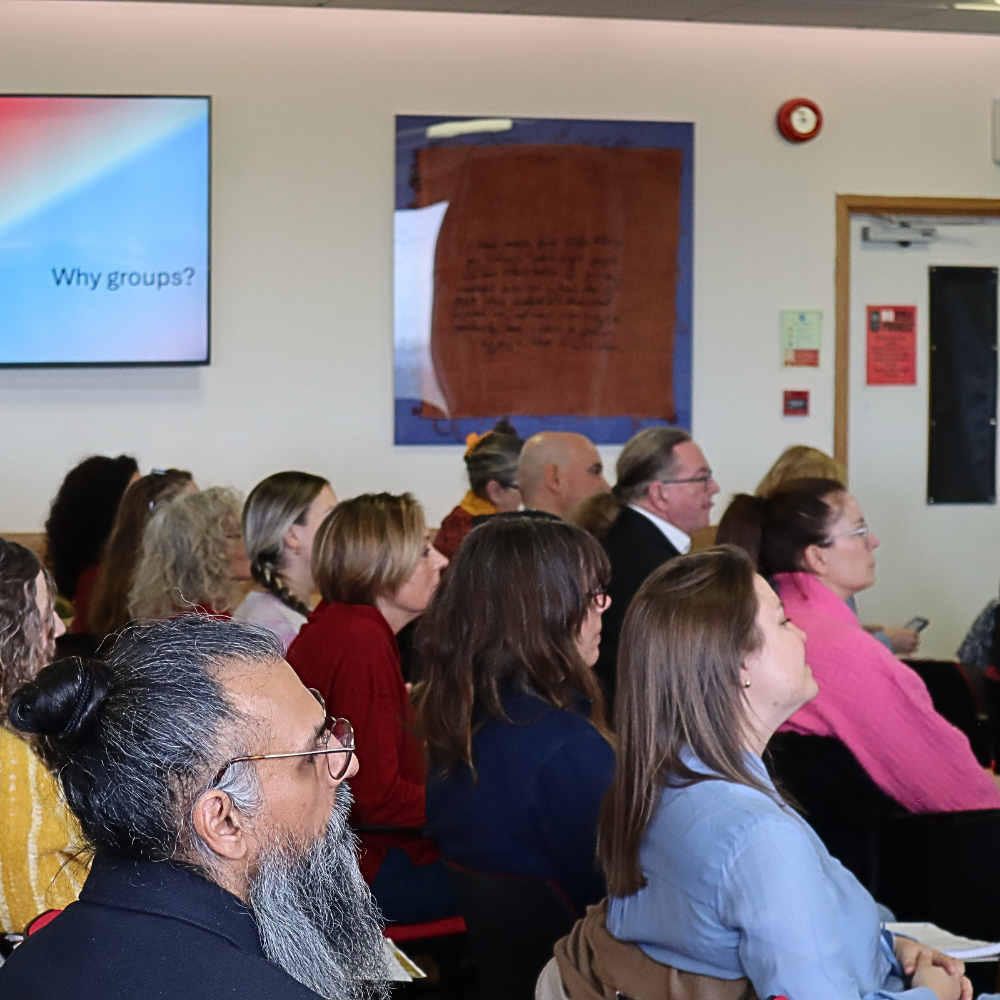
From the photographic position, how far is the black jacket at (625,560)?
141 inches

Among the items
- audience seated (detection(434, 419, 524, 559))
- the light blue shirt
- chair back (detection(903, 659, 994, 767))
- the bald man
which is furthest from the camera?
audience seated (detection(434, 419, 524, 559))

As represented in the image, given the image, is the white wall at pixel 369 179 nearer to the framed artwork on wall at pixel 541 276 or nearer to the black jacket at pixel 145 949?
Answer: the framed artwork on wall at pixel 541 276

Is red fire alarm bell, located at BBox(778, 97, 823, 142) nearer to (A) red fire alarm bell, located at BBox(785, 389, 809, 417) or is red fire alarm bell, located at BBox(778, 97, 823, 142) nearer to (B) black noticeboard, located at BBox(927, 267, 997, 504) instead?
(B) black noticeboard, located at BBox(927, 267, 997, 504)

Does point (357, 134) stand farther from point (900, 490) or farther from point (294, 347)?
point (900, 490)

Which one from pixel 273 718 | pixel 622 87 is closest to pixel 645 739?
pixel 273 718

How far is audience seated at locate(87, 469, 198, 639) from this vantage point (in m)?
3.56

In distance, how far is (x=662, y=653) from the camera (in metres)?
1.83

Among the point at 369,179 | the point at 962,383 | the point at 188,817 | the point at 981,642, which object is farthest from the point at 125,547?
the point at 962,383

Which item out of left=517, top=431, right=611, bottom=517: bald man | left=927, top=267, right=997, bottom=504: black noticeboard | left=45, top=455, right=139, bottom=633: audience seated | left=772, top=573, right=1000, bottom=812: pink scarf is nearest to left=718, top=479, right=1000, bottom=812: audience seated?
left=772, top=573, right=1000, bottom=812: pink scarf

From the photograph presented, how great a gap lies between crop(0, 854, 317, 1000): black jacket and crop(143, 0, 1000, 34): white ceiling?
421cm

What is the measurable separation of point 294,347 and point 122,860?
13.1 ft

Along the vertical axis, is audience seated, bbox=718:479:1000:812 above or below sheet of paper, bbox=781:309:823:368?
below

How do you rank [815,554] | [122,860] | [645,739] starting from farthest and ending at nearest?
[815,554], [645,739], [122,860]

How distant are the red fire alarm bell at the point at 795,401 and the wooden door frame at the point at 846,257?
143 millimetres
